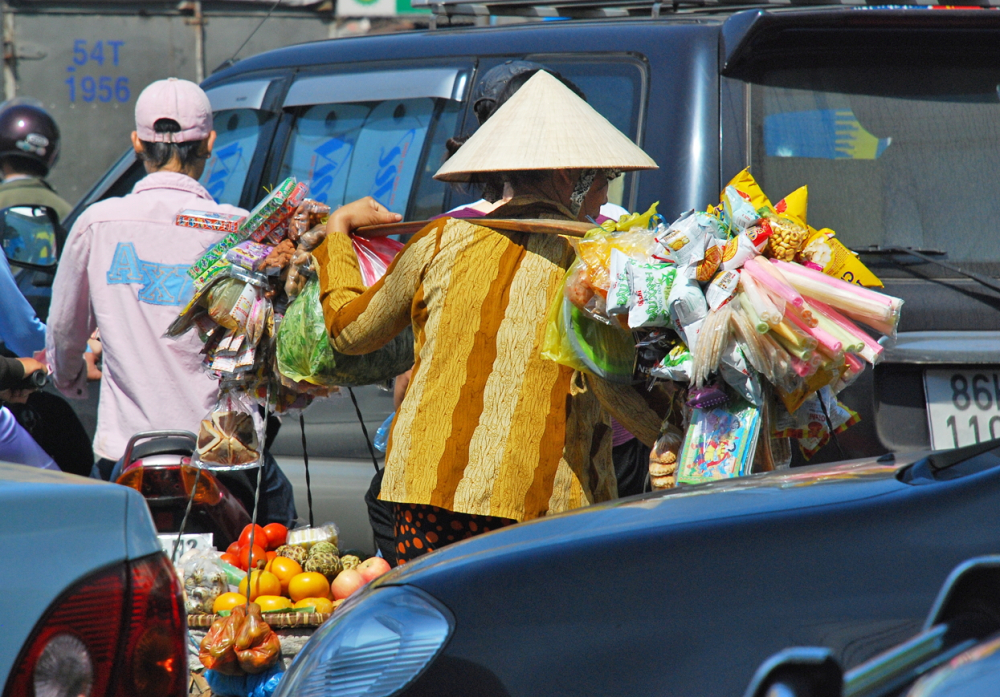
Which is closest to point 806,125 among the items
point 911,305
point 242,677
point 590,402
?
point 911,305

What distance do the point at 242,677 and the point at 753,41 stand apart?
2245 mm

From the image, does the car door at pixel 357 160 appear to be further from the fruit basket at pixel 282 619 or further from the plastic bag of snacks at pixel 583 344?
the plastic bag of snacks at pixel 583 344

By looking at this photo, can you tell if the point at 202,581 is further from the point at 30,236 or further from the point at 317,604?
the point at 30,236

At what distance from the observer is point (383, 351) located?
3.07 meters

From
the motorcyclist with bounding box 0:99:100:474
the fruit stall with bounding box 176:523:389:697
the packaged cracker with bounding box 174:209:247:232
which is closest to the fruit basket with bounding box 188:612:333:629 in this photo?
the fruit stall with bounding box 176:523:389:697

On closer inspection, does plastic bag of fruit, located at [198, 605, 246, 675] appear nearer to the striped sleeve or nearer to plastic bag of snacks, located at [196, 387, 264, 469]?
plastic bag of snacks, located at [196, 387, 264, 469]

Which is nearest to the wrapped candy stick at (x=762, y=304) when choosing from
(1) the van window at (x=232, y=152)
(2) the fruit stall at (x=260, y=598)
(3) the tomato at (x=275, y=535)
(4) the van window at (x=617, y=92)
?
(4) the van window at (x=617, y=92)

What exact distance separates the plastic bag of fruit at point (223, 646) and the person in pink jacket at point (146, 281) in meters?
0.90

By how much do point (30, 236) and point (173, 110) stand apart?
3.43ft

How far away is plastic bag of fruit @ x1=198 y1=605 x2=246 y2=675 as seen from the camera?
3.07 m

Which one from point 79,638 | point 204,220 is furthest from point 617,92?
point 79,638

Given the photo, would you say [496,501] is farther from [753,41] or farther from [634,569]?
[753,41]

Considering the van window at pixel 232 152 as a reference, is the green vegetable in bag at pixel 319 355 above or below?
below

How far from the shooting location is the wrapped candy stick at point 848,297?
93.4 inches
